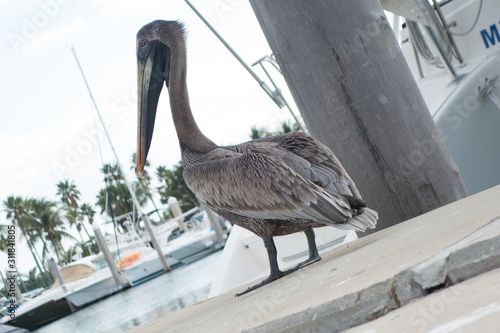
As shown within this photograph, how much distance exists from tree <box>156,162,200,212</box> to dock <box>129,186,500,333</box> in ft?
180

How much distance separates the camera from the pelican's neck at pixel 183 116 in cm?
286

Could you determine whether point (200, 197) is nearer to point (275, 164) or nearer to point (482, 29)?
point (275, 164)

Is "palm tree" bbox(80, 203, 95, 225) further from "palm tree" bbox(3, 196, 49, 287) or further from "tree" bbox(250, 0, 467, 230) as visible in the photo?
"tree" bbox(250, 0, 467, 230)

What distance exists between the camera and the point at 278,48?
2.80 metres

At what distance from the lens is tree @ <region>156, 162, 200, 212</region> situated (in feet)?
189

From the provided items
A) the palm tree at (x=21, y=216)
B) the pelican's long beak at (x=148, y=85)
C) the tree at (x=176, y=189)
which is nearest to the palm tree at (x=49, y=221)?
the palm tree at (x=21, y=216)

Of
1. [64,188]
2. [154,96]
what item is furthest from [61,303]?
[154,96]

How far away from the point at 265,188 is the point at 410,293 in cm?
123

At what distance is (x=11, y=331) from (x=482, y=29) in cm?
2958

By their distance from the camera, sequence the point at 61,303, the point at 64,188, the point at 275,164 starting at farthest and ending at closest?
the point at 64,188 → the point at 61,303 → the point at 275,164

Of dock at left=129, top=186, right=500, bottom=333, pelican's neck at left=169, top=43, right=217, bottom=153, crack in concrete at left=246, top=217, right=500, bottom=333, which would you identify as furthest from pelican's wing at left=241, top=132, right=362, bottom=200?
crack in concrete at left=246, top=217, right=500, bottom=333

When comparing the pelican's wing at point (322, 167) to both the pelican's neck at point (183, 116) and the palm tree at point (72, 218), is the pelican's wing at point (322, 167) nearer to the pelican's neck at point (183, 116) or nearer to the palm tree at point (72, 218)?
the pelican's neck at point (183, 116)

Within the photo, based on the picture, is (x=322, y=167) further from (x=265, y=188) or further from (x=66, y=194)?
(x=66, y=194)

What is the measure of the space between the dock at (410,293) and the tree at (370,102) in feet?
2.97
